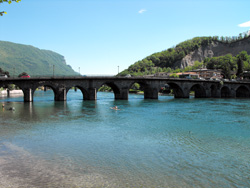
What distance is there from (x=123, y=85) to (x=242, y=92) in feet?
231

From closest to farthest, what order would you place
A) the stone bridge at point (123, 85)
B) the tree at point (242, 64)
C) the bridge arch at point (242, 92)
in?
the stone bridge at point (123, 85)
the bridge arch at point (242, 92)
the tree at point (242, 64)

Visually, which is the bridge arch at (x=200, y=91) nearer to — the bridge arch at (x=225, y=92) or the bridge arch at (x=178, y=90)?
the bridge arch at (x=178, y=90)

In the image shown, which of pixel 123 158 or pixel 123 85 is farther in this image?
pixel 123 85

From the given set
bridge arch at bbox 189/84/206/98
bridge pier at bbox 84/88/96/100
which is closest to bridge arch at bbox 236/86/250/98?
bridge arch at bbox 189/84/206/98

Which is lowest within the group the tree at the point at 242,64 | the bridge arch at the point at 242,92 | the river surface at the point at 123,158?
the river surface at the point at 123,158

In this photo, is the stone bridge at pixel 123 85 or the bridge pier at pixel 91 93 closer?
the stone bridge at pixel 123 85

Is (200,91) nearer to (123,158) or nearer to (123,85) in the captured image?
(123,85)

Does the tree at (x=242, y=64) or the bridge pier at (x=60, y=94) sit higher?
the tree at (x=242, y=64)

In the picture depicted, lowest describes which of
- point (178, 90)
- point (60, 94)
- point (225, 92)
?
point (225, 92)

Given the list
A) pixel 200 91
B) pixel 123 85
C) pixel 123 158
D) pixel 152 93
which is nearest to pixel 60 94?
pixel 123 85

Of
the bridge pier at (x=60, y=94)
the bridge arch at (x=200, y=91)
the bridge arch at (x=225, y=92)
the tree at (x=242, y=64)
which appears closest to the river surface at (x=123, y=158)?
the bridge pier at (x=60, y=94)

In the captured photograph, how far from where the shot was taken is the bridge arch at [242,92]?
115m

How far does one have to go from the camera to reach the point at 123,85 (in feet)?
270

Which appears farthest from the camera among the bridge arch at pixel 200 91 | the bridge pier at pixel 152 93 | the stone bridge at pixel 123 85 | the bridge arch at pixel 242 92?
the bridge arch at pixel 242 92
